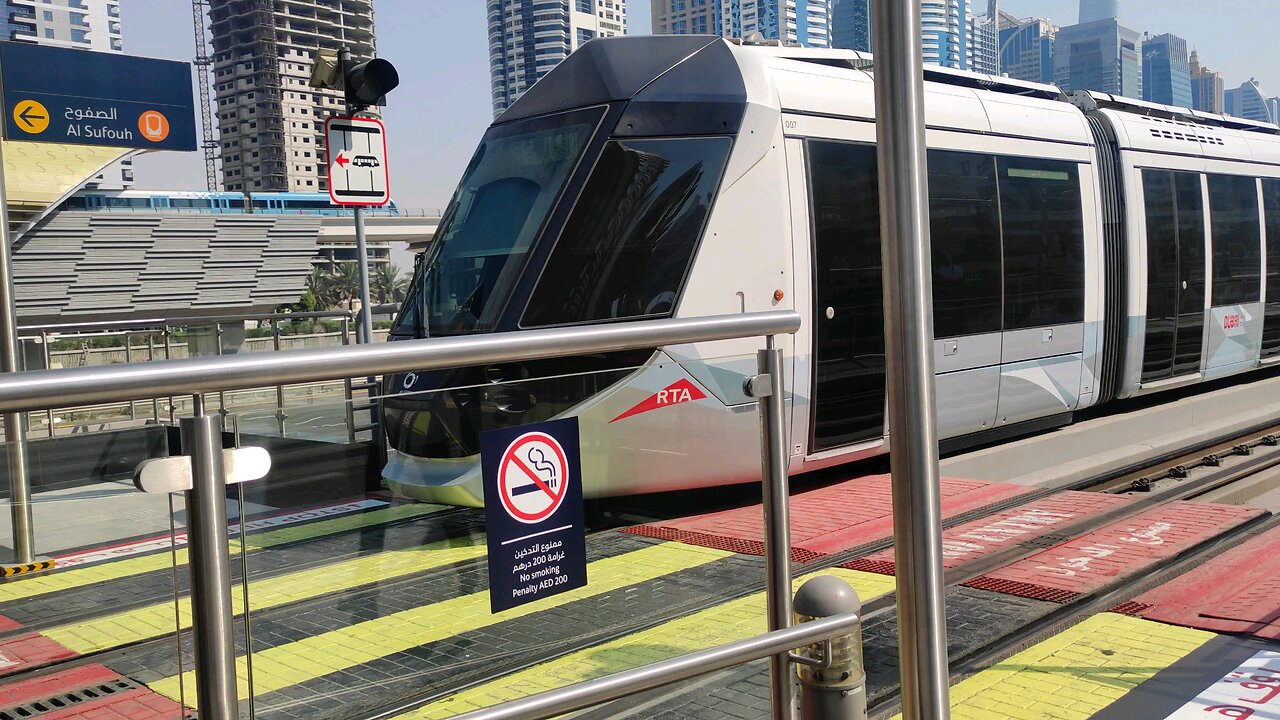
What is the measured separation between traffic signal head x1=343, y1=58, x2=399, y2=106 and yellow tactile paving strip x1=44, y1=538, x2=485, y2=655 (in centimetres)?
739

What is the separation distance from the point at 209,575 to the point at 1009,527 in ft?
20.9

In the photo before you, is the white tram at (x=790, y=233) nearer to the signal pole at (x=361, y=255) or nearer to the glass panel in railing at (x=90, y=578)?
the signal pole at (x=361, y=255)

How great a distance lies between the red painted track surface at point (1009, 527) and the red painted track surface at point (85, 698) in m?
4.65

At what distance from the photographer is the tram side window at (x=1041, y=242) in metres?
9.78

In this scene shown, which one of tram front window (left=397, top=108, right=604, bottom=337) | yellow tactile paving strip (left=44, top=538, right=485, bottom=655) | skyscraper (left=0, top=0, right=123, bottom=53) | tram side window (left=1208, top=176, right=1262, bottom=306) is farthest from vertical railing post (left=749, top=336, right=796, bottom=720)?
skyscraper (left=0, top=0, right=123, bottom=53)

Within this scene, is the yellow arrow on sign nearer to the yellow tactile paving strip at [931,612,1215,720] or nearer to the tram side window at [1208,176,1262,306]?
the tram side window at [1208,176,1262,306]

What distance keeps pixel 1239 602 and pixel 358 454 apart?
192 inches

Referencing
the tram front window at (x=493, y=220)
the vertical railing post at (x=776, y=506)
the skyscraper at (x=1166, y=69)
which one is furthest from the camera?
the skyscraper at (x=1166, y=69)

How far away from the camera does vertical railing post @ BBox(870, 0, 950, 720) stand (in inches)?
104

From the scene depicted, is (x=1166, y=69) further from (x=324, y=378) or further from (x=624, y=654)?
(x=324, y=378)

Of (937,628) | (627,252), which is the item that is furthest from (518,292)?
(937,628)

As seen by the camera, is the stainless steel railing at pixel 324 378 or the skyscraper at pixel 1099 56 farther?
the skyscraper at pixel 1099 56

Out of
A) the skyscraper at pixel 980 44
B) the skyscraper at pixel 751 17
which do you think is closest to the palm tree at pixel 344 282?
the skyscraper at pixel 751 17

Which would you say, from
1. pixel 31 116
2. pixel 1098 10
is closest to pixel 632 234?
pixel 31 116
